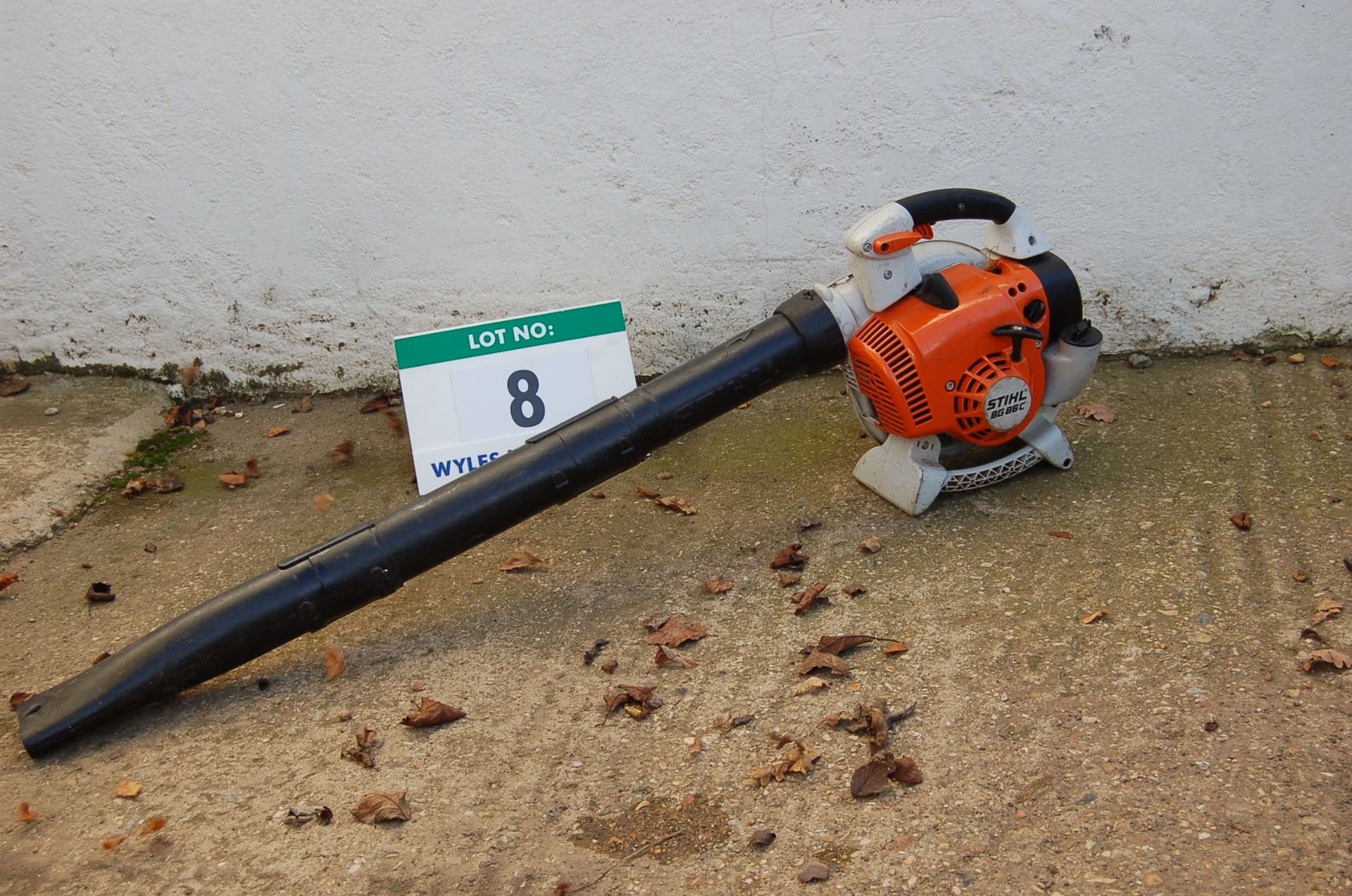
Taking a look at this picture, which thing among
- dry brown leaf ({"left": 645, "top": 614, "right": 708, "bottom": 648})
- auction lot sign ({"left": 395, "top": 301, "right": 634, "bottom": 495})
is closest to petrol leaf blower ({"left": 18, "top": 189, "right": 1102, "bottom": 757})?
dry brown leaf ({"left": 645, "top": 614, "right": 708, "bottom": 648})

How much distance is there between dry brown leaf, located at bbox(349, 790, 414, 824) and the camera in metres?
2.37

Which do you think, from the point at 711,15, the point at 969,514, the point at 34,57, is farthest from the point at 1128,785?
the point at 34,57

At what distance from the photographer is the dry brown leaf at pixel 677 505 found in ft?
11.6

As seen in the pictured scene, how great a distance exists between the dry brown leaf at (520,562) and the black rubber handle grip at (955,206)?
1.53 meters

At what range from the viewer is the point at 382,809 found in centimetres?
239

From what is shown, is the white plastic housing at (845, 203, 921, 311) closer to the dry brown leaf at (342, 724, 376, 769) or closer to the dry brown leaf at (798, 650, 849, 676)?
the dry brown leaf at (798, 650, 849, 676)

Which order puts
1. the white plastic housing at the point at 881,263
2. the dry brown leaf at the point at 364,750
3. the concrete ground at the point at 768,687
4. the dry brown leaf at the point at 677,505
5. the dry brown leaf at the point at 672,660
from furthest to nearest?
the dry brown leaf at the point at 677,505
the white plastic housing at the point at 881,263
the dry brown leaf at the point at 672,660
the dry brown leaf at the point at 364,750
the concrete ground at the point at 768,687

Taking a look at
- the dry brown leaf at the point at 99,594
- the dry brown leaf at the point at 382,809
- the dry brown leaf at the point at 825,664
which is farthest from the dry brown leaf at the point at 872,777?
the dry brown leaf at the point at 99,594

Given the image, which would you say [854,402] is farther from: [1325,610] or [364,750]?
[364,750]

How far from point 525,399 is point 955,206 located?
154 cm

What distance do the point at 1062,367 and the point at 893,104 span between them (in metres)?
1.28

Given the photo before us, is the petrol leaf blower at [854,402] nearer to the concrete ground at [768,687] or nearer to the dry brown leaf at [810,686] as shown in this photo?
the concrete ground at [768,687]

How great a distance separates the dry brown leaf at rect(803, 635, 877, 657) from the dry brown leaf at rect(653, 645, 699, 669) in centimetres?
30

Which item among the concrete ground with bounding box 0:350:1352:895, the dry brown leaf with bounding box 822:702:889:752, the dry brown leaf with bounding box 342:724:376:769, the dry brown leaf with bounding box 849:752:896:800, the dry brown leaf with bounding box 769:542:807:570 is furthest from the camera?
the dry brown leaf with bounding box 769:542:807:570
